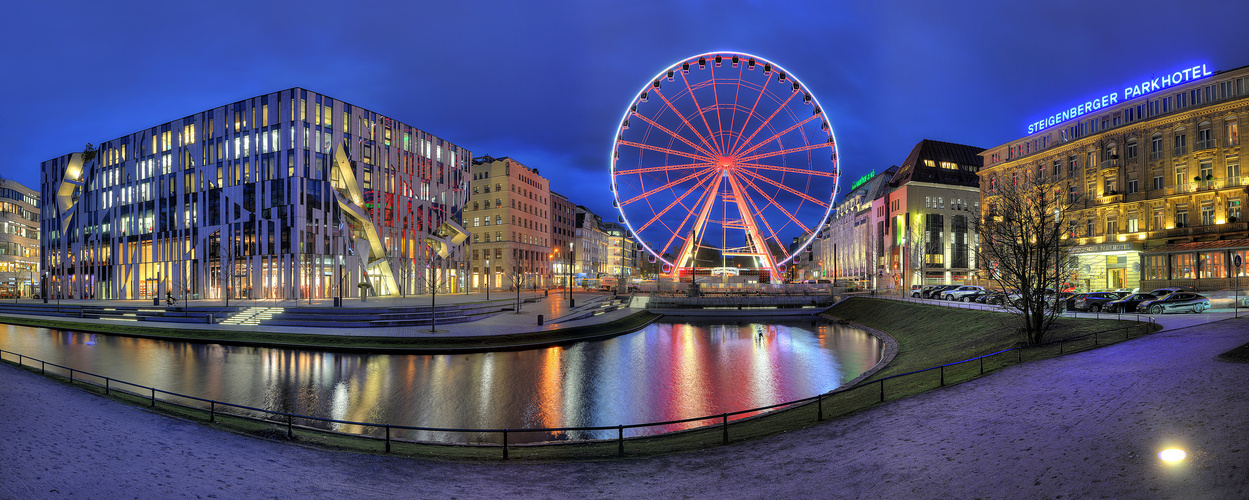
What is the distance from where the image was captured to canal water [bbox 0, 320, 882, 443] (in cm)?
1764

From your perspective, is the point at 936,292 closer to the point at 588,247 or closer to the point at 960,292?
the point at 960,292

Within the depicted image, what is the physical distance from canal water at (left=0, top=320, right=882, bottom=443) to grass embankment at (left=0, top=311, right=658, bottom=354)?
890 mm

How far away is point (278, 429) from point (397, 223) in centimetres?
5667

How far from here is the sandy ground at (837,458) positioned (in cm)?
827

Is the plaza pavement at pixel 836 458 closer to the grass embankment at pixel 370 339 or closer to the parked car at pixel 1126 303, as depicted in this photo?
the grass embankment at pixel 370 339

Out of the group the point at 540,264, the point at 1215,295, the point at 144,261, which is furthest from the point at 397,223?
the point at 1215,295

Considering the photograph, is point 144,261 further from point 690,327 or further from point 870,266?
point 870,266

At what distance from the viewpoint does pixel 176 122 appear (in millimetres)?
66438

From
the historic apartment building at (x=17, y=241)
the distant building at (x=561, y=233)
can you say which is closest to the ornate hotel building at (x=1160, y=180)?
the distant building at (x=561, y=233)

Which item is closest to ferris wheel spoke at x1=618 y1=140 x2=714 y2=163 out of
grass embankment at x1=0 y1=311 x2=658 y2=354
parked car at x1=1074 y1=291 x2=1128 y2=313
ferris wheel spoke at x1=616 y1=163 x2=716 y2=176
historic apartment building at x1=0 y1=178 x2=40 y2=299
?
ferris wheel spoke at x1=616 y1=163 x2=716 y2=176

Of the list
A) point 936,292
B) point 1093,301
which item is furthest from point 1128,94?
point 1093,301

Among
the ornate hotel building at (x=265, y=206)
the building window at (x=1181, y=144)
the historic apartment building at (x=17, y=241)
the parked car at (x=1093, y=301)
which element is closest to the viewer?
the parked car at (x=1093, y=301)

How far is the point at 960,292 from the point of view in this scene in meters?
52.2

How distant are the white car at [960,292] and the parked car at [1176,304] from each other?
16370 millimetres
